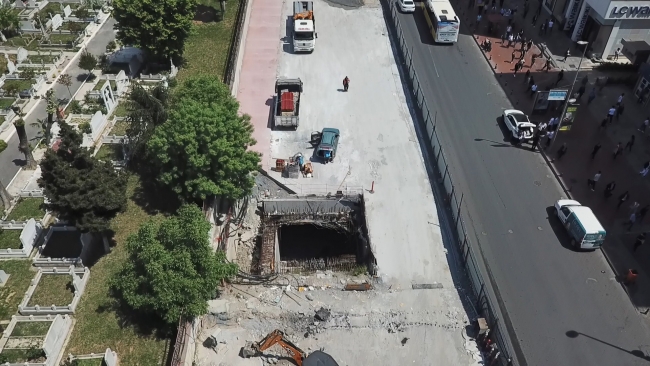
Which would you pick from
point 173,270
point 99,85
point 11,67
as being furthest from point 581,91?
point 11,67

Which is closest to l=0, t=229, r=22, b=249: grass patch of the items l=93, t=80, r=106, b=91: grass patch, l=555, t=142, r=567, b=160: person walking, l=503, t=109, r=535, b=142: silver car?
l=93, t=80, r=106, b=91: grass patch

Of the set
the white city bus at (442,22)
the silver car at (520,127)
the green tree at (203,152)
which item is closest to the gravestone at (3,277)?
the green tree at (203,152)

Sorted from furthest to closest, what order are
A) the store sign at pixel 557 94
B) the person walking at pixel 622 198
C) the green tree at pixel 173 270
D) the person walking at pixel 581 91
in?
the person walking at pixel 581 91 < the store sign at pixel 557 94 < the person walking at pixel 622 198 < the green tree at pixel 173 270

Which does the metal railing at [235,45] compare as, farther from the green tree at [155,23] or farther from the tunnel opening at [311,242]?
the tunnel opening at [311,242]

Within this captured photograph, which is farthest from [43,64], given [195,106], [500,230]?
[500,230]

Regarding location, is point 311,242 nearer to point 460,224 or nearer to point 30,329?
point 460,224

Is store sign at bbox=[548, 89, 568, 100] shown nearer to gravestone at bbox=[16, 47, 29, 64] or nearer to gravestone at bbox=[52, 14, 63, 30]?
gravestone at bbox=[16, 47, 29, 64]
